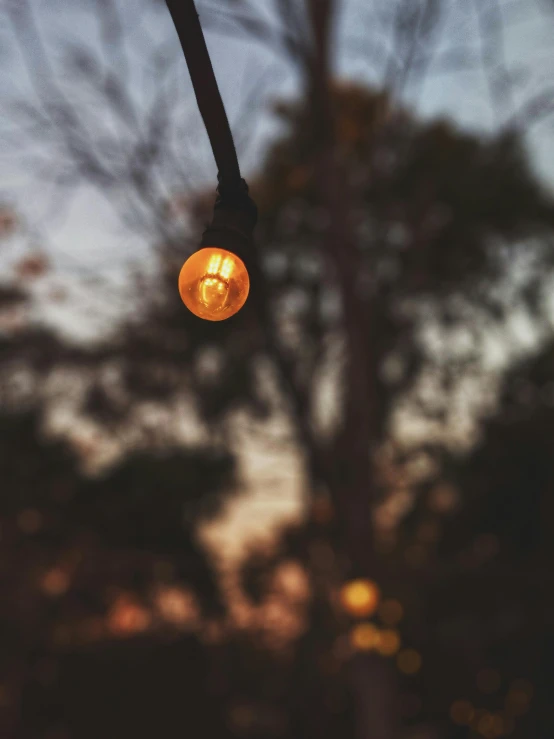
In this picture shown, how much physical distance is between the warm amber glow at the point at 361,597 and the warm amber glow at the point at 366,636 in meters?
0.15

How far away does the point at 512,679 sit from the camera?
36.9ft

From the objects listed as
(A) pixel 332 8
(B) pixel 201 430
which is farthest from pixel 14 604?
(A) pixel 332 8

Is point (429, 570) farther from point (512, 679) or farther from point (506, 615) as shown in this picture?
point (512, 679)

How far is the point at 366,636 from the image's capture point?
277 inches

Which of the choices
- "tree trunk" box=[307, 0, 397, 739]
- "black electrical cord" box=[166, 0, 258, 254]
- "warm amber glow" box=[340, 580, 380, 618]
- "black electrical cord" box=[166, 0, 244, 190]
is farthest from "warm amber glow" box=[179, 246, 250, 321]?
"tree trunk" box=[307, 0, 397, 739]

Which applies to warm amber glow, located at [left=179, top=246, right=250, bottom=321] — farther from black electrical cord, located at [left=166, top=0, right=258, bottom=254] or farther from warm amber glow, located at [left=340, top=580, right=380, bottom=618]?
warm amber glow, located at [left=340, top=580, right=380, bottom=618]

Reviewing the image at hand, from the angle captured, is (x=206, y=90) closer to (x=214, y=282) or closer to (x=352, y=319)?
(x=214, y=282)

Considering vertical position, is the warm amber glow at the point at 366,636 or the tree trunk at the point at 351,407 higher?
the tree trunk at the point at 351,407

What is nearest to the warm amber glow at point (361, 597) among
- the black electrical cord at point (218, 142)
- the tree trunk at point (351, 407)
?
the tree trunk at point (351, 407)

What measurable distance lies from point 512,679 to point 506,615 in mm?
1243

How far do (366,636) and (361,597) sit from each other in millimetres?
417

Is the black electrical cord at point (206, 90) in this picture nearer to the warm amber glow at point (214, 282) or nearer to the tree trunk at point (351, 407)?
the warm amber glow at point (214, 282)

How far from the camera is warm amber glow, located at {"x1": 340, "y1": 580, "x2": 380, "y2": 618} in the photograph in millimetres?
6965

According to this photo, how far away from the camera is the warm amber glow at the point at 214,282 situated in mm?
1790
